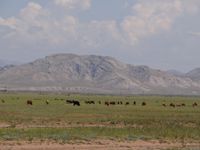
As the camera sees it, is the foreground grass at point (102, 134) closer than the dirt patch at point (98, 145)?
No

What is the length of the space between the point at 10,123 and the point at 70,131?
862 centimetres

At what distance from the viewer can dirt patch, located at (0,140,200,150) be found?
24578mm

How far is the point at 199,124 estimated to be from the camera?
1570 inches

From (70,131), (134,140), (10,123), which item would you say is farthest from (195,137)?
(10,123)

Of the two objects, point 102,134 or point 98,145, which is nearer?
point 98,145

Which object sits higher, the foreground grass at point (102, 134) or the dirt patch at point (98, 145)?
the foreground grass at point (102, 134)

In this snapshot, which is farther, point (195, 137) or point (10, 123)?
point (10, 123)

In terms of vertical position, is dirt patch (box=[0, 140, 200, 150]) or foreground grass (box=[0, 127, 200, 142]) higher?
foreground grass (box=[0, 127, 200, 142])

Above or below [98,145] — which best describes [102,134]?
above

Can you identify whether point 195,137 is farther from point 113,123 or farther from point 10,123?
point 10,123

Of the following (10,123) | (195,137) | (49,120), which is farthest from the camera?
(49,120)

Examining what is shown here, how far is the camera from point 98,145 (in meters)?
25.7

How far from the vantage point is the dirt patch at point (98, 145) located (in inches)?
968

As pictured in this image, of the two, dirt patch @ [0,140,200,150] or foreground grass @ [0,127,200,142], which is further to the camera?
foreground grass @ [0,127,200,142]
